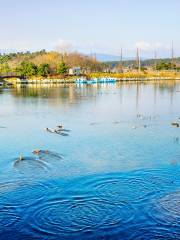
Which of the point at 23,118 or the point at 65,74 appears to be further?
the point at 65,74

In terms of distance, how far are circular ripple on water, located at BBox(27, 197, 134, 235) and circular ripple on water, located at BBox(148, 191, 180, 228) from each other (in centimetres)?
53

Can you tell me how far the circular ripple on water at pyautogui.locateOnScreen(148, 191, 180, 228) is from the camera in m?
7.74

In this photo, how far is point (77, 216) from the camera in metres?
7.98

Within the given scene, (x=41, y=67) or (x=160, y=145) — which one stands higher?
(x=41, y=67)

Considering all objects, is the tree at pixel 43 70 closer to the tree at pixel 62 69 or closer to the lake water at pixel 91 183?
the tree at pixel 62 69

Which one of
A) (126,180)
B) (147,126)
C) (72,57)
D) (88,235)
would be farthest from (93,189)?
(72,57)

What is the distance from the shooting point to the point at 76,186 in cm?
984

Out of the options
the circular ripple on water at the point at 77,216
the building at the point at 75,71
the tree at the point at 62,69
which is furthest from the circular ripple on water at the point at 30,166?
the building at the point at 75,71

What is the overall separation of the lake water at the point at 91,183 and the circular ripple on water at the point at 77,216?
0.07 feet

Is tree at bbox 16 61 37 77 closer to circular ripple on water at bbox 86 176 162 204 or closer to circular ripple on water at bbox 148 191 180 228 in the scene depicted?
circular ripple on water at bbox 86 176 162 204

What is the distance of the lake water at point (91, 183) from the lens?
7.51 m

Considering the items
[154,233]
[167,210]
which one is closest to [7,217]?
[154,233]

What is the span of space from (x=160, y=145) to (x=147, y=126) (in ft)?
15.9

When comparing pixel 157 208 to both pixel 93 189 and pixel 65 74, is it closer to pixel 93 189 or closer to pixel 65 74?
pixel 93 189
